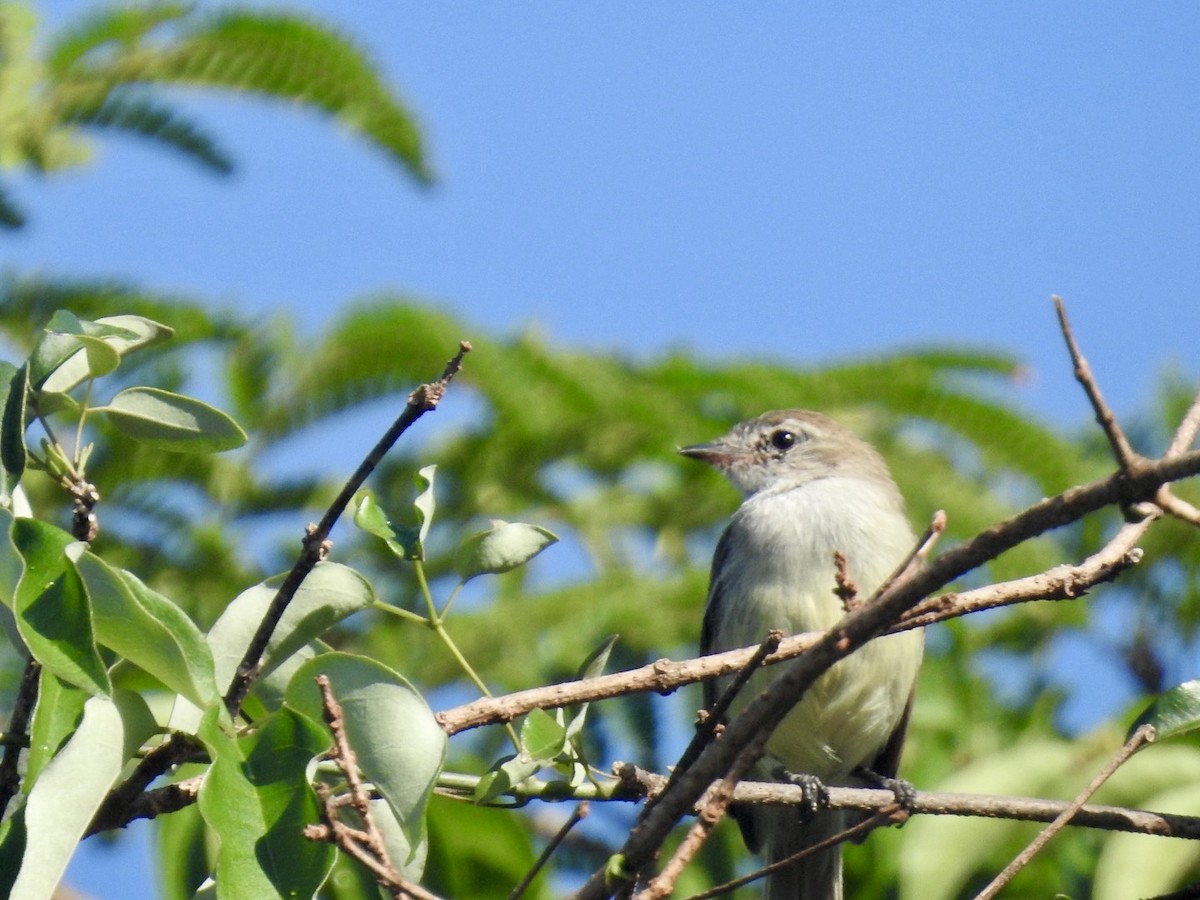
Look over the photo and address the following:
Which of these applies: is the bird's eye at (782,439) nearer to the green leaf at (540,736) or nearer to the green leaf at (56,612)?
the green leaf at (540,736)

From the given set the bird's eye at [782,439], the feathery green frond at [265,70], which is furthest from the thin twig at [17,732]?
the bird's eye at [782,439]

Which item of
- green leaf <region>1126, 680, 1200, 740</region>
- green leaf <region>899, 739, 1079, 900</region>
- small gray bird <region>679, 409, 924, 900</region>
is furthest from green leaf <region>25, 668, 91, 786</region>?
small gray bird <region>679, 409, 924, 900</region>

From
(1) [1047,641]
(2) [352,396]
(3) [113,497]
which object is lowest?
(3) [113,497]

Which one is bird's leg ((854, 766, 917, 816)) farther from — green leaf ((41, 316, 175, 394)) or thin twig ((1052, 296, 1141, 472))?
green leaf ((41, 316, 175, 394))

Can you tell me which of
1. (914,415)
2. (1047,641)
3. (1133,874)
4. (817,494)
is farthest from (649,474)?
(1133,874)

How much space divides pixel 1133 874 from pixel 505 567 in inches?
57.9

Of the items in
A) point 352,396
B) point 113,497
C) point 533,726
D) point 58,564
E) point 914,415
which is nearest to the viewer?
point 58,564

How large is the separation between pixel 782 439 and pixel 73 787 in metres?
4.50

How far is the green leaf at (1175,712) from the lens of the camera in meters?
2.33

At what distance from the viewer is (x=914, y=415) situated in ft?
17.6

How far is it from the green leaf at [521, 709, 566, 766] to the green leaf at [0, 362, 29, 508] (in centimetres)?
71

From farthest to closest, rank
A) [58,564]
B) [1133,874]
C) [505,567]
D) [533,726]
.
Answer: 1. [1133,874]
2. [505,567]
3. [533,726]
4. [58,564]

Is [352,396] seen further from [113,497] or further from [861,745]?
[861,745]

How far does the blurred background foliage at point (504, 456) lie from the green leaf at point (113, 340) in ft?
7.05
